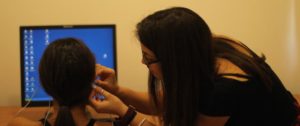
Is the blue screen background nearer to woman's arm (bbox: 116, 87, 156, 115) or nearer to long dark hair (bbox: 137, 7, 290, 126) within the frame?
woman's arm (bbox: 116, 87, 156, 115)

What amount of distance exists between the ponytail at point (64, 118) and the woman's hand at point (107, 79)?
8.2 inches

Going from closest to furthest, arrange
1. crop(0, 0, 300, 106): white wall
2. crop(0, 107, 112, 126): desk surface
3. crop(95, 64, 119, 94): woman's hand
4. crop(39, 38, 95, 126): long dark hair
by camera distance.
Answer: crop(39, 38, 95, 126): long dark hair < crop(95, 64, 119, 94): woman's hand < crop(0, 107, 112, 126): desk surface < crop(0, 0, 300, 106): white wall

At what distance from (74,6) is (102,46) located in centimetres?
33

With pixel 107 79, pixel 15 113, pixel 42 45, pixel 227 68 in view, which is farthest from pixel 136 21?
pixel 227 68

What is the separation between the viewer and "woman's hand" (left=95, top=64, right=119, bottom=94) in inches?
50.0

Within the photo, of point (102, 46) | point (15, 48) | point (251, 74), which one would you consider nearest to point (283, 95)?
point (251, 74)

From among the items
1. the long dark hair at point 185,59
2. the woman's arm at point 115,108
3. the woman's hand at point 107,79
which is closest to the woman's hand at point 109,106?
the woman's arm at point 115,108

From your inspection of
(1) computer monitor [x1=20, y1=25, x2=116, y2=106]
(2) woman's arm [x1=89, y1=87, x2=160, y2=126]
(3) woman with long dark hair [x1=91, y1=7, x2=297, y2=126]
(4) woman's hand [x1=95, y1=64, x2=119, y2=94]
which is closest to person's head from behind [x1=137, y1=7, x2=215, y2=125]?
(3) woman with long dark hair [x1=91, y1=7, x2=297, y2=126]

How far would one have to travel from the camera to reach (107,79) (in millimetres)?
1329

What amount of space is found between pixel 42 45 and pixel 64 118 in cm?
64

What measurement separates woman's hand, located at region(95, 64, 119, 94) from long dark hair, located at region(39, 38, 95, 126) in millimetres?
170

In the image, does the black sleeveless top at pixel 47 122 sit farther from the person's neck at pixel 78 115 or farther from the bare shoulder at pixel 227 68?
the bare shoulder at pixel 227 68

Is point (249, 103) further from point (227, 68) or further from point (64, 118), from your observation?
point (64, 118)

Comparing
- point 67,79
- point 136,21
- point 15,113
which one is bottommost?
point 15,113
